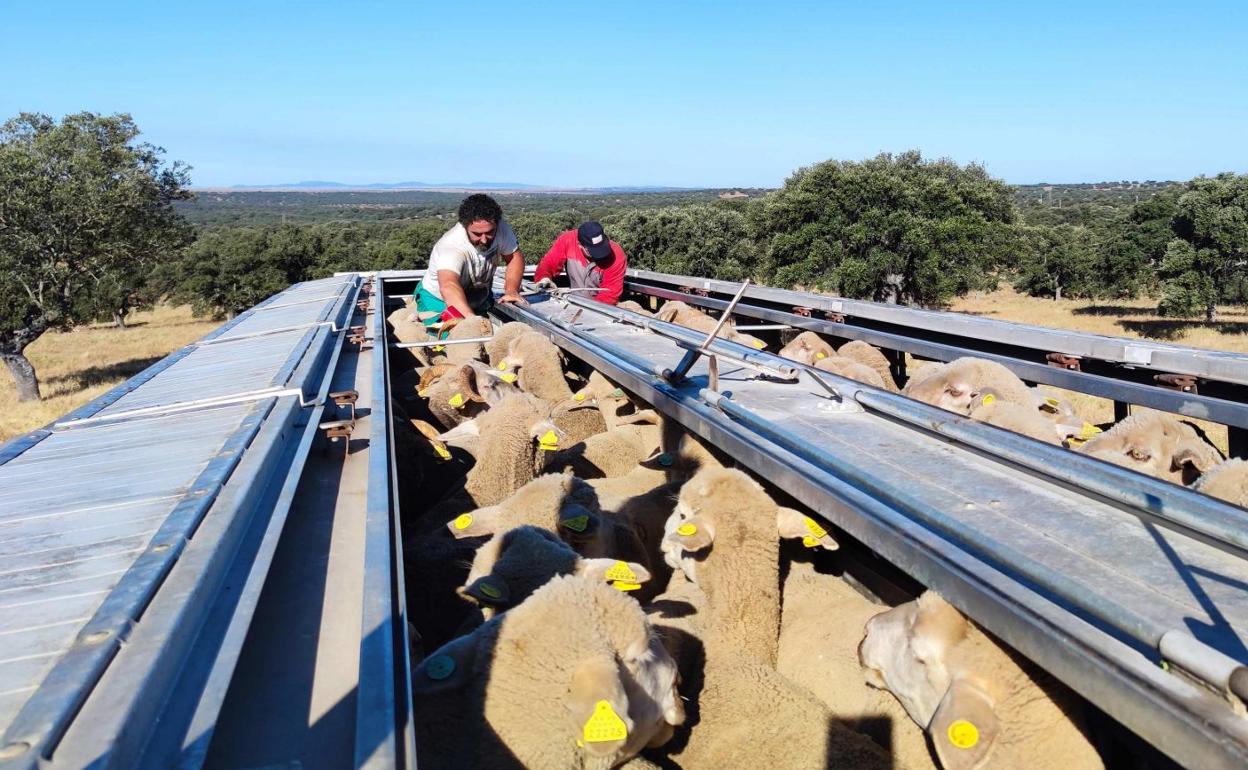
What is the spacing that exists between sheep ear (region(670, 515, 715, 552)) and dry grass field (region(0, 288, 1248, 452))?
27.5 feet

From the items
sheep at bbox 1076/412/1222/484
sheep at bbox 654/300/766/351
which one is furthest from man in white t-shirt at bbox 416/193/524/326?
sheep at bbox 1076/412/1222/484

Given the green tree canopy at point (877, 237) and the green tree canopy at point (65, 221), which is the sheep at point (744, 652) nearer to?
the green tree canopy at point (65, 221)

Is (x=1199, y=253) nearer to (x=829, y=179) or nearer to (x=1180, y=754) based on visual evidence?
(x=829, y=179)

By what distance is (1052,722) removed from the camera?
3.11m

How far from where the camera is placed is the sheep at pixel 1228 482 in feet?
13.5

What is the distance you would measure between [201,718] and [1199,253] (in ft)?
116

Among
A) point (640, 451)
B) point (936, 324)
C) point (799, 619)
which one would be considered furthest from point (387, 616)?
point (936, 324)

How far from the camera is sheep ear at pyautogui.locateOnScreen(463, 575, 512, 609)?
12.5 ft

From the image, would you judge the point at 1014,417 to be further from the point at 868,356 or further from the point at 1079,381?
the point at 868,356

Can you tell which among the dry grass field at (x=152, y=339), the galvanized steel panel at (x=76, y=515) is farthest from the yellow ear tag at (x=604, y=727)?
the dry grass field at (x=152, y=339)

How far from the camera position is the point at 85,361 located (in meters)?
31.5

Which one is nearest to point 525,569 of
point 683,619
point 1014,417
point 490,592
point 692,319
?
point 490,592

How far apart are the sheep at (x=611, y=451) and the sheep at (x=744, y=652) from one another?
7.85 ft

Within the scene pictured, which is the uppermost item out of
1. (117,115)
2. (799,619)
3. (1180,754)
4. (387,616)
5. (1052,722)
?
(117,115)
